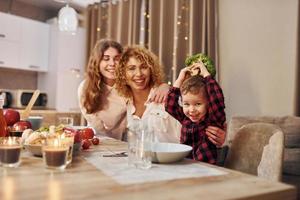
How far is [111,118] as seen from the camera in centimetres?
222

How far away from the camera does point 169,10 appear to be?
152 inches

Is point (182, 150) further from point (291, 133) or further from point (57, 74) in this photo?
point (57, 74)

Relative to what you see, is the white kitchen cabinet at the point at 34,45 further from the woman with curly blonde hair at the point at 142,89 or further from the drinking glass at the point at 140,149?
the drinking glass at the point at 140,149

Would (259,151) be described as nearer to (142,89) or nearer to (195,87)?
(195,87)

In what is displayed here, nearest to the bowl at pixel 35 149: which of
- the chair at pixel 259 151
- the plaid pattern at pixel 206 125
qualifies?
the plaid pattern at pixel 206 125

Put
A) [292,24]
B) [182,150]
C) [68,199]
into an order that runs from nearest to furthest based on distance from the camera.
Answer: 1. [68,199]
2. [182,150]
3. [292,24]

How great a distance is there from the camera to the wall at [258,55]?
3021mm

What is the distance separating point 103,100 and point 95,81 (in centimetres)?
15

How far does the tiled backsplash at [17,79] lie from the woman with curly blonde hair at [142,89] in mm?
3144

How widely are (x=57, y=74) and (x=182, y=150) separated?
3.93m

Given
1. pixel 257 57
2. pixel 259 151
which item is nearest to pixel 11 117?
pixel 259 151

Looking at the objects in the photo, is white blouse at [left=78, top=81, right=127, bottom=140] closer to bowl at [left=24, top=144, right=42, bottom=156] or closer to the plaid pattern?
the plaid pattern

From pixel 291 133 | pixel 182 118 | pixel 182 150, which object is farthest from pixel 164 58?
pixel 182 150

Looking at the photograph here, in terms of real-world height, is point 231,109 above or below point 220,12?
below
